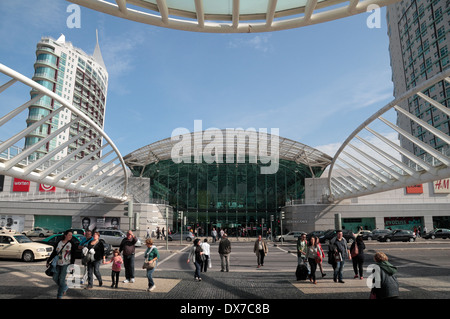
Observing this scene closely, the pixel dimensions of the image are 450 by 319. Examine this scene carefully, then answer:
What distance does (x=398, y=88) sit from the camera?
3268 inches

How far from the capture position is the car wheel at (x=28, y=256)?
50.4 feet

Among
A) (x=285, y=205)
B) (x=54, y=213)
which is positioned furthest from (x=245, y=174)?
(x=54, y=213)

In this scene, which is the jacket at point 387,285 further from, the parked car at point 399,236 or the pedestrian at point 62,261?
the parked car at point 399,236

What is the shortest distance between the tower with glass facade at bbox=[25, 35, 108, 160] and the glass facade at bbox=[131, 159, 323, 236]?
112 ft

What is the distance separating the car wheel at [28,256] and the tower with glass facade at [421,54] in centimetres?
6726

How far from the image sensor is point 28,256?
50.4 feet

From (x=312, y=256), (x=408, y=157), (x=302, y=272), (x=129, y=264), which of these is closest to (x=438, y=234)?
(x=408, y=157)

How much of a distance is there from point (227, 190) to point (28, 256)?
2984 centimetres

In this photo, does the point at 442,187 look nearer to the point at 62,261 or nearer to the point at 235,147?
the point at 235,147

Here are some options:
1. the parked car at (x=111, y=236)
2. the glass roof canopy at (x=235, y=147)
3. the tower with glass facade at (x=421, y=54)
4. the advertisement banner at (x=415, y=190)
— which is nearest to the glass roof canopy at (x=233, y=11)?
the parked car at (x=111, y=236)

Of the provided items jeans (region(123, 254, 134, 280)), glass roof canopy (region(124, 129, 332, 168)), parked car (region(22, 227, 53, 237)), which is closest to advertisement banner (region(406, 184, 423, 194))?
glass roof canopy (region(124, 129, 332, 168))

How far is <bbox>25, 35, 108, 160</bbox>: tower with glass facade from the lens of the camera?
251ft

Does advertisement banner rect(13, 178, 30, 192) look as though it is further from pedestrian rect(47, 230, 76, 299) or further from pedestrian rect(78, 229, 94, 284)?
pedestrian rect(47, 230, 76, 299)
